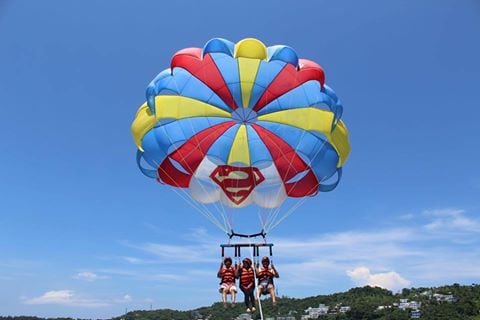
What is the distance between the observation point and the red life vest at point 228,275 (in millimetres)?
11516

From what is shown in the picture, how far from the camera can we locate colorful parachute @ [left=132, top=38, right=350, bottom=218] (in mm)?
Result: 12492

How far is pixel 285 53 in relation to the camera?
1241 cm

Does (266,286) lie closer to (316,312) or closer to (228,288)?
(228,288)

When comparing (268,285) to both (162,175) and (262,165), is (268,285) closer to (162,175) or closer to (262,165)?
(262,165)

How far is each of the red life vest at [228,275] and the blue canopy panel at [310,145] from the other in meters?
3.61

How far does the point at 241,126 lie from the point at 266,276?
13.9ft

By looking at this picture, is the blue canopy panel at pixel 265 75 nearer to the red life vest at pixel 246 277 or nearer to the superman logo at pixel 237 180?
the superman logo at pixel 237 180

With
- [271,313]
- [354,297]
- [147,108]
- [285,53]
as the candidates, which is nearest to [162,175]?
[147,108]

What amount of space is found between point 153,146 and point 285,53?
4.23m

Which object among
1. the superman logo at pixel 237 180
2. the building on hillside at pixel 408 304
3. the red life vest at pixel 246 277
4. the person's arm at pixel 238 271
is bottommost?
the red life vest at pixel 246 277

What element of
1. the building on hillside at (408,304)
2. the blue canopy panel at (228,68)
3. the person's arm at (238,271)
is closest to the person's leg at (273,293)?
the person's arm at (238,271)

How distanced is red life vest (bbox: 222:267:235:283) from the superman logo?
8.12 ft

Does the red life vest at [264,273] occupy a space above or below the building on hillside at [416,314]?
below

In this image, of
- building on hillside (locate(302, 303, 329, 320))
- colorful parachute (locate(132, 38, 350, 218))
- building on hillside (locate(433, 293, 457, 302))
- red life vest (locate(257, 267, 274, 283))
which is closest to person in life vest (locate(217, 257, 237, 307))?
red life vest (locate(257, 267, 274, 283))
